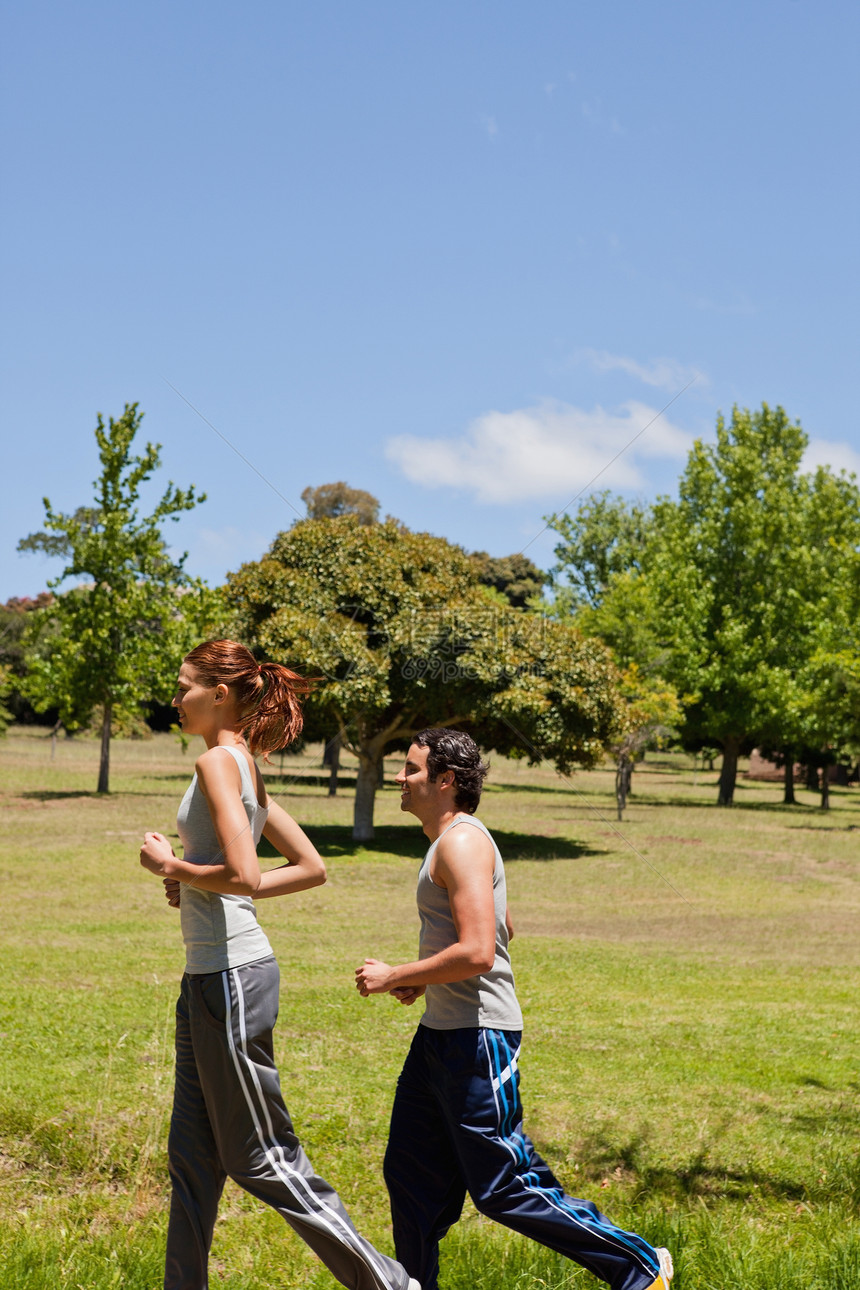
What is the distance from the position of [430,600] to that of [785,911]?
8942mm

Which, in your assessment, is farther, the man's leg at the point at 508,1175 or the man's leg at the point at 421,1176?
the man's leg at the point at 421,1176

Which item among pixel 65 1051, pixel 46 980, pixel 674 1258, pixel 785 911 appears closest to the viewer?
pixel 674 1258

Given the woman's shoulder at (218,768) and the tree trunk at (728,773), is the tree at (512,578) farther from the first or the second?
the woman's shoulder at (218,768)

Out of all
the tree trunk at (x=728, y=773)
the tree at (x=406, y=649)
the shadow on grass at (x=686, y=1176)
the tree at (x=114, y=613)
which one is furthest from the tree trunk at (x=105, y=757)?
the shadow on grass at (x=686, y=1176)

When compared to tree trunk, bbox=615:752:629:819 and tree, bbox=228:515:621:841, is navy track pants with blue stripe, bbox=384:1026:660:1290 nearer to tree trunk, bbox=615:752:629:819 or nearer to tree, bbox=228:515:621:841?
tree, bbox=228:515:621:841

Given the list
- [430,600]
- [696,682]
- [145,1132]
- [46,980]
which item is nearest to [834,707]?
[696,682]

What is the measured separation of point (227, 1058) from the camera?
2.97m

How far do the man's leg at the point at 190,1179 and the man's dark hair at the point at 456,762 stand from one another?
96cm

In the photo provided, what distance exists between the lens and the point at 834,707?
33.3 m

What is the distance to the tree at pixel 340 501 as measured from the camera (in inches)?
2319

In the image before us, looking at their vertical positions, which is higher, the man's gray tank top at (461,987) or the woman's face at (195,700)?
the woman's face at (195,700)

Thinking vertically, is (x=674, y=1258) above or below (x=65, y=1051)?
above

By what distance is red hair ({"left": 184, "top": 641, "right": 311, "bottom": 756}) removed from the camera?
326 cm

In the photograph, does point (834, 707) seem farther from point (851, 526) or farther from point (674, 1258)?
point (674, 1258)
